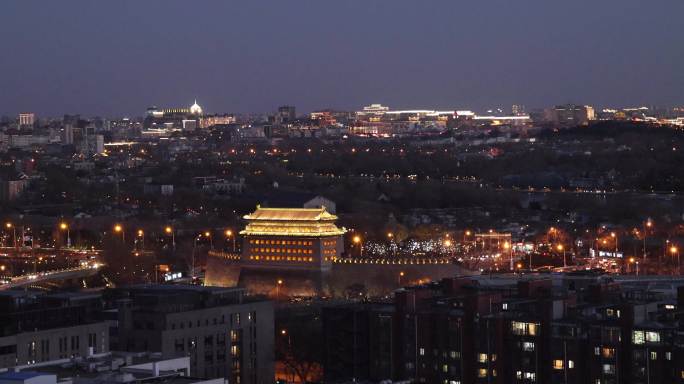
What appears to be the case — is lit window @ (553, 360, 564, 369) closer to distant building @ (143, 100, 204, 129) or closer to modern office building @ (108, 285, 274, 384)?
modern office building @ (108, 285, 274, 384)

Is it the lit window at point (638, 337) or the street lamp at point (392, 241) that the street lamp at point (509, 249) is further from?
the lit window at point (638, 337)

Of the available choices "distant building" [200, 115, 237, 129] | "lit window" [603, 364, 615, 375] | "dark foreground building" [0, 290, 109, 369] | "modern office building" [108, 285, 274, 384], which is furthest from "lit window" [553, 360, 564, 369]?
"distant building" [200, 115, 237, 129]

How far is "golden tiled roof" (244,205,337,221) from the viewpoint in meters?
41.7

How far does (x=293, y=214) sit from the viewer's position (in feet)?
138

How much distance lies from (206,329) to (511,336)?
4.13m

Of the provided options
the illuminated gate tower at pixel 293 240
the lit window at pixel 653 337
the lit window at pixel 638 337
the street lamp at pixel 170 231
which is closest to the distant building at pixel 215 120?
the street lamp at pixel 170 231

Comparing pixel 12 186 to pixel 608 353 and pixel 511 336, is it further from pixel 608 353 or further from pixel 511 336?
pixel 608 353

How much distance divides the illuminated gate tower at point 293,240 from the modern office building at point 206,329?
13.2 metres

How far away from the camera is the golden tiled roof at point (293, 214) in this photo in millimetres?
41666

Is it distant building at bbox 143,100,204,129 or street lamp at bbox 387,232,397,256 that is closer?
street lamp at bbox 387,232,397,256

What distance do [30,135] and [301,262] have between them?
98.7m

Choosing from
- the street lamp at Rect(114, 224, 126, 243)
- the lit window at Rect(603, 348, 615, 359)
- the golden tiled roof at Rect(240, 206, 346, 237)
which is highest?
the golden tiled roof at Rect(240, 206, 346, 237)

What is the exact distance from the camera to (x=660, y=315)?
80.7 ft

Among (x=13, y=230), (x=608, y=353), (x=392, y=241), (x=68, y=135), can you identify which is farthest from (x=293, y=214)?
(x=68, y=135)
